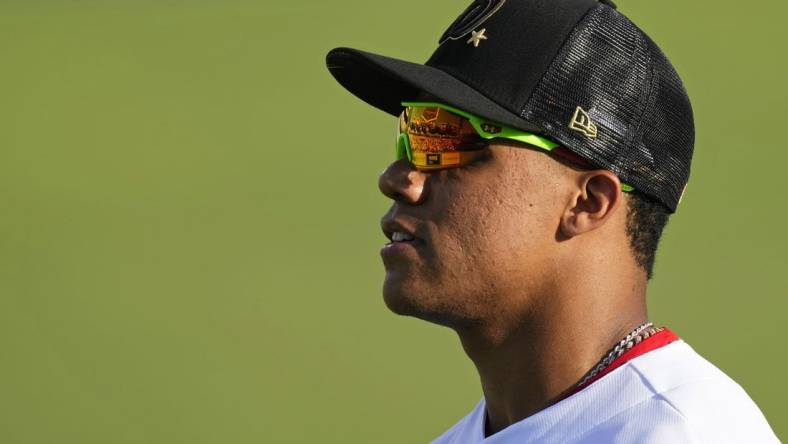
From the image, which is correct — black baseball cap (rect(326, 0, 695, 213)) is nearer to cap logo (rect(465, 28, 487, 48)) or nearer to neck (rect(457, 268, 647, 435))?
cap logo (rect(465, 28, 487, 48))

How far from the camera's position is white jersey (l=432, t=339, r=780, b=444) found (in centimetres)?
190

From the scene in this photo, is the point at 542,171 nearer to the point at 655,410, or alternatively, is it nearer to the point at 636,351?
the point at 636,351

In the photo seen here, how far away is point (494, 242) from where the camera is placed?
220 centimetres

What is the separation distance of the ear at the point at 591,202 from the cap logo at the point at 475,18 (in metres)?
0.33

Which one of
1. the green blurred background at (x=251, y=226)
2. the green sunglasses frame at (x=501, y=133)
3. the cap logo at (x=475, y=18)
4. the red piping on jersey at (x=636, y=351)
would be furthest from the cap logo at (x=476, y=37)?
the green blurred background at (x=251, y=226)

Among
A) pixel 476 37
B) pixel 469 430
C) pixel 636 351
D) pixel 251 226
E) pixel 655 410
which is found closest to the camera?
pixel 655 410

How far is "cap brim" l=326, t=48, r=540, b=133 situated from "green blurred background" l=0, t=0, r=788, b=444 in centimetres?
295

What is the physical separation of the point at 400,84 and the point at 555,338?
647 mm

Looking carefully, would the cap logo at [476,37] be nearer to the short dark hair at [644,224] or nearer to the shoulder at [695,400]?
the short dark hair at [644,224]

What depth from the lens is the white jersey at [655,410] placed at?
6.25ft

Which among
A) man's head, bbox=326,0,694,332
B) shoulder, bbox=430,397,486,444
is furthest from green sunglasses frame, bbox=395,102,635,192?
shoulder, bbox=430,397,486,444

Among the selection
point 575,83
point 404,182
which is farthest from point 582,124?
point 404,182

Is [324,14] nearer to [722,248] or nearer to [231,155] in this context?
[231,155]

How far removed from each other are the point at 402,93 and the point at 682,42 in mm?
3704
